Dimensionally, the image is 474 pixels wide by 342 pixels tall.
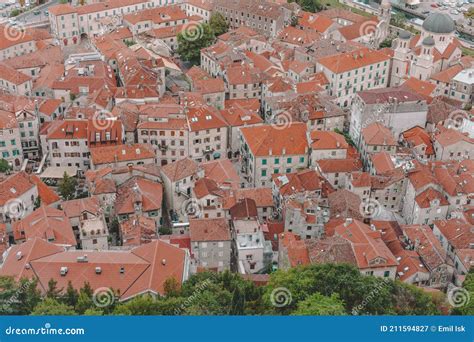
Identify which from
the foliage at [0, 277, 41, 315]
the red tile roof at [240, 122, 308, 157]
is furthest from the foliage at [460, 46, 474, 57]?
the foliage at [0, 277, 41, 315]

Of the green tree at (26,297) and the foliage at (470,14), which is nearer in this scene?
the green tree at (26,297)

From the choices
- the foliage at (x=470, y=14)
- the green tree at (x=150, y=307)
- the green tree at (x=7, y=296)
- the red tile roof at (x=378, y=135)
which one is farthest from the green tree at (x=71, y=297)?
the foliage at (x=470, y=14)

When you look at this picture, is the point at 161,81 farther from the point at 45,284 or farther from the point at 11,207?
the point at 45,284

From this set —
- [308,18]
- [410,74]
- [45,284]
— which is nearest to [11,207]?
[45,284]

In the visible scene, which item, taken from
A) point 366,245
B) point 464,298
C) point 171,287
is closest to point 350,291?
point 464,298

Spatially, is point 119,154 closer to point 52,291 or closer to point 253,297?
point 52,291

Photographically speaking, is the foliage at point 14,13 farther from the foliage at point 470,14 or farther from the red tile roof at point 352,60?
the foliage at point 470,14

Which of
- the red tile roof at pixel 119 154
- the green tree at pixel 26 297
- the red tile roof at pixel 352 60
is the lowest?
the red tile roof at pixel 119 154
